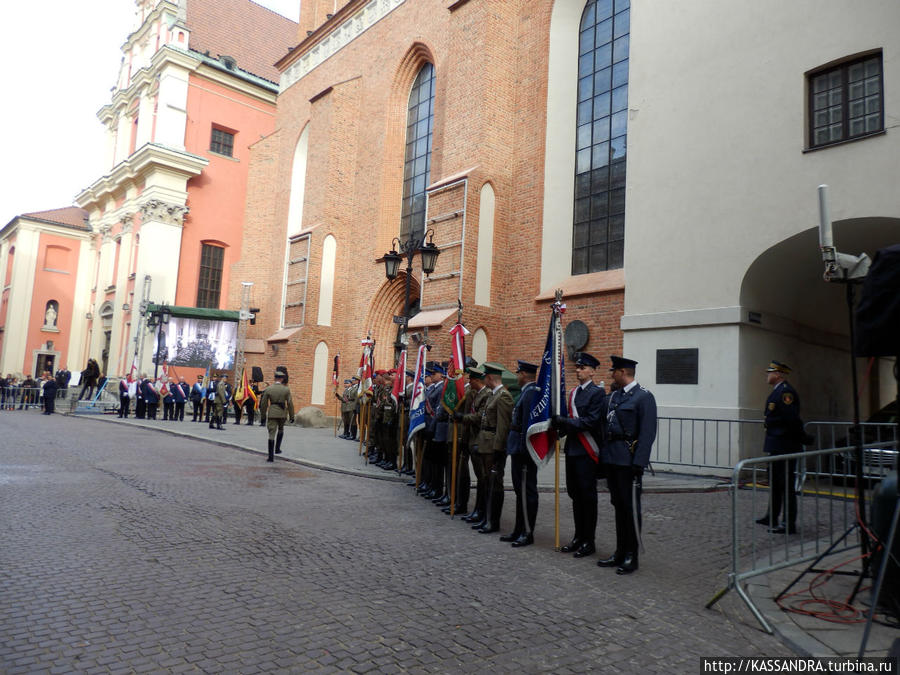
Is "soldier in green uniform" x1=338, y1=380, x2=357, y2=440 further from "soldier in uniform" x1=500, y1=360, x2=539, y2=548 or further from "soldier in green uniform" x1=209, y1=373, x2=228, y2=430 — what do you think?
"soldier in uniform" x1=500, y1=360, x2=539, y2=548

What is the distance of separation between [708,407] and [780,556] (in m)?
5.87

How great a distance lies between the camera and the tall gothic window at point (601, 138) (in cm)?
1585

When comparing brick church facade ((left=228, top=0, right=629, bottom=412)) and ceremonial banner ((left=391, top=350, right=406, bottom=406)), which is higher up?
brick church facade ((left=228, top=0, right=629, bottom=412))

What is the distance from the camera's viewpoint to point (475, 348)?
16625 millimetres

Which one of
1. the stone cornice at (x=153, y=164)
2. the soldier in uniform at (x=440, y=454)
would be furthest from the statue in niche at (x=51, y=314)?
the soldier in uniform at (x=440, y=454)

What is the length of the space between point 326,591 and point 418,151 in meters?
19.0

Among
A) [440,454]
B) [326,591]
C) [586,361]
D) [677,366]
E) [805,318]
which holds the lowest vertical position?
[326,591]

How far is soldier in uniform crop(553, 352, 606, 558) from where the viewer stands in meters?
6.29

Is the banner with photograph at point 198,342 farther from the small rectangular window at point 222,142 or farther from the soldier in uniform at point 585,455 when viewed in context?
the soldier in uniform at point 585,455

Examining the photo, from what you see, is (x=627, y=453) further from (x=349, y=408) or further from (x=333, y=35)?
(x=333, y=35)

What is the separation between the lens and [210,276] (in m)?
35.8

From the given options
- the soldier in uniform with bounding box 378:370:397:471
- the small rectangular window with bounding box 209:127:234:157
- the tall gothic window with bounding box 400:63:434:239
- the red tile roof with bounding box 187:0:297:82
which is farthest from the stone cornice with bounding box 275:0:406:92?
the soldier in uniform with bounding box 378:370:397:471

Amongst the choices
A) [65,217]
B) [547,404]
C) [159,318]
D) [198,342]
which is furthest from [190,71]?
[547,404]

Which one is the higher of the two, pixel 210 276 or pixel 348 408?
pixel 210 276
